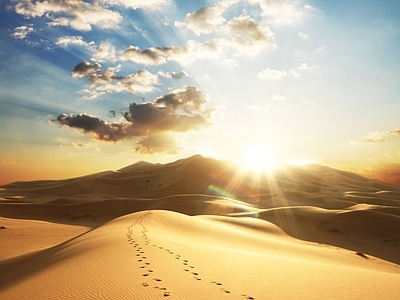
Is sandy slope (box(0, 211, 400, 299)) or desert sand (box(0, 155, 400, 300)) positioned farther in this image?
desert sand (box(0, 155, 400, 300))

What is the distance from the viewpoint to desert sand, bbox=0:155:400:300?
5.30 meters

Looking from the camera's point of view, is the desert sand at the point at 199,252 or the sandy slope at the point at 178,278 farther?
the desert sand at the point at 199,252

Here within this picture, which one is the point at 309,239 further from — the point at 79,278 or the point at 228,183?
the point at 228,183

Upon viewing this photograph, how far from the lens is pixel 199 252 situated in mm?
8594

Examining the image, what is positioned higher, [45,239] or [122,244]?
[122,244]

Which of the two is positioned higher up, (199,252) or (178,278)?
(178,278)

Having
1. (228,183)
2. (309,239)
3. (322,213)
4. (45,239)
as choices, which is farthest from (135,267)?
(228,183)

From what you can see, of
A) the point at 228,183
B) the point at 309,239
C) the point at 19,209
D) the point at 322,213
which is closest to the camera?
the point at 309,239

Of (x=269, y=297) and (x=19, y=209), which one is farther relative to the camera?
(x=19, y=209)

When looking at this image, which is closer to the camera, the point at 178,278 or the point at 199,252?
the point at 178,278

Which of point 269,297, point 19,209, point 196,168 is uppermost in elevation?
point 196,168

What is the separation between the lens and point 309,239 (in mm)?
20078

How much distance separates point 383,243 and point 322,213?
19.1 ft

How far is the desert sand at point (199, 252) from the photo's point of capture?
5.30m
